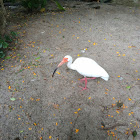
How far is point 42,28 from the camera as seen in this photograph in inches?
210

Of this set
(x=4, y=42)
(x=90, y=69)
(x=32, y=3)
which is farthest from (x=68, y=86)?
(x=32, y=3)

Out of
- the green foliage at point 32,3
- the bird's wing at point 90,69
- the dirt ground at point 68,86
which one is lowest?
the dirt ground at point 68,86

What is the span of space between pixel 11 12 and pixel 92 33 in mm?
3840

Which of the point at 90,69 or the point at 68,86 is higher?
the point at 90,69

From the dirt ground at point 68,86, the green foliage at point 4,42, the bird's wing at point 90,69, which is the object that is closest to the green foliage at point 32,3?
the dirt ground at point 68,86

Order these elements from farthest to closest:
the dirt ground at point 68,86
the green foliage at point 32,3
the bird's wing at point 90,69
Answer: the green foliage at point 32,3
the bird's wing at point 90,69
the dirt ground at point 68,86

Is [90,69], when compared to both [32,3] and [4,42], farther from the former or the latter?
[32,3]

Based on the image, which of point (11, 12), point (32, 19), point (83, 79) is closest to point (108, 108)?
point (83, 79)

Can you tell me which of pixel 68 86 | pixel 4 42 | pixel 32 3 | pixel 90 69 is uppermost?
pixel 32 3

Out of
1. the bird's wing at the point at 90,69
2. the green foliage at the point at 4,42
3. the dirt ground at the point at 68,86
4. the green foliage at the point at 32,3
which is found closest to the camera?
the dirt ground at the point at 68,86

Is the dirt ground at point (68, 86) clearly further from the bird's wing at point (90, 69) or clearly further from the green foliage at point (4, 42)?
the bird's wing at point (90, 69)

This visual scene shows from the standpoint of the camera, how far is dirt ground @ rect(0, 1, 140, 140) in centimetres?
254

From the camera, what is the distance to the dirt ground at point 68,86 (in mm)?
2541

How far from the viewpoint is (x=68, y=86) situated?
3.27 metres
